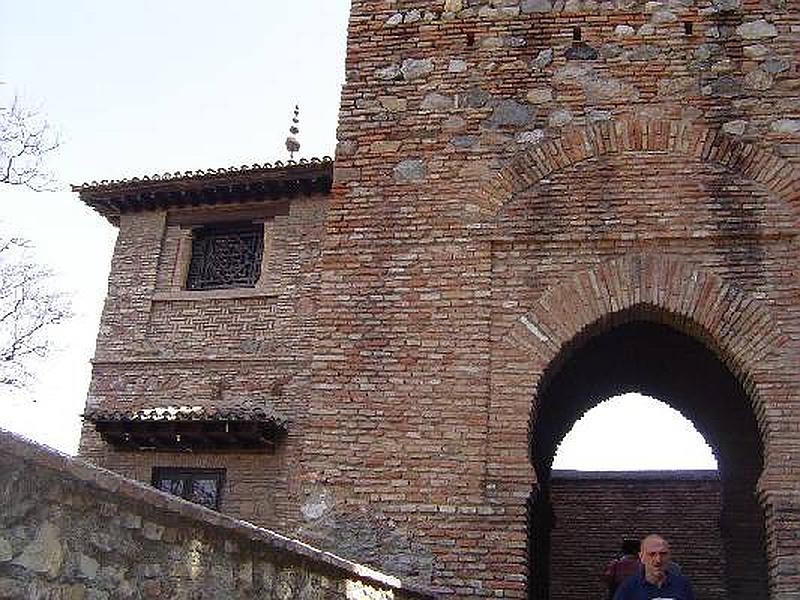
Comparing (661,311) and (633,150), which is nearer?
(661,311)

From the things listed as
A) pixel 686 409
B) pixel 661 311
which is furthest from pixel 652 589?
pixel 686 409

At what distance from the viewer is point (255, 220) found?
1351 cm

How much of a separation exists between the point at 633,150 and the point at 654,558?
11.3 ft

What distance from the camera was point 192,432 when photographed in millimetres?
12039

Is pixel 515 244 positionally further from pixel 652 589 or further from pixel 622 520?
pixel 622 520

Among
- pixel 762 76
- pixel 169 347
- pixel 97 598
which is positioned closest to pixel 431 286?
pixel 762 76

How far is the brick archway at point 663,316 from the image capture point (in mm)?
6496

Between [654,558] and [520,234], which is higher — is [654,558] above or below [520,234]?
below

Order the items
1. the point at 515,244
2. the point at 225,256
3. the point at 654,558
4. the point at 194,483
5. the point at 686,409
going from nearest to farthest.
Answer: the point at 654,558, the point at 515,244, the point at 686,409, the point at 194,483, the point at 225,256

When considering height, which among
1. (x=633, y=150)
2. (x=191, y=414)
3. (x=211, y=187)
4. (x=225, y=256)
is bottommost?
(x=191, y=414)

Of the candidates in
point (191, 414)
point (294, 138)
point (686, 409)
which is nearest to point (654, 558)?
point (686, 409)

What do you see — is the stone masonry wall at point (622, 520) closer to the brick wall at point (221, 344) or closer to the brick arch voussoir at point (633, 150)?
the brick wall at point (221, 344)

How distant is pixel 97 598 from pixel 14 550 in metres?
0.48

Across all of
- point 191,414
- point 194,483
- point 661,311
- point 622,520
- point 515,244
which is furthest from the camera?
point 622,520
